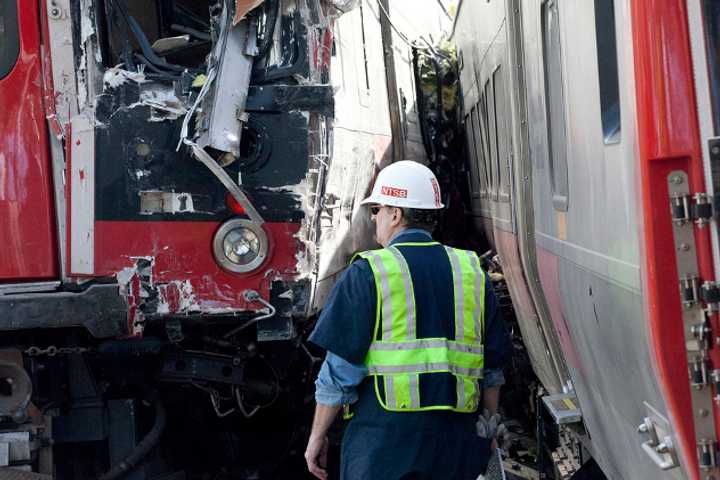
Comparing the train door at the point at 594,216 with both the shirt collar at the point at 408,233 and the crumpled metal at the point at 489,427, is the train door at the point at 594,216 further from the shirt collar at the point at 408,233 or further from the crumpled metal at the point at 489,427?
the shirt collar at the point at 408,233

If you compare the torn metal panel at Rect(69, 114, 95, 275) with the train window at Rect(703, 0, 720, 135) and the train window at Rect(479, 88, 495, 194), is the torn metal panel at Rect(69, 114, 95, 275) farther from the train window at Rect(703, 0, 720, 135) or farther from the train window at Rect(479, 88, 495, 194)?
the train window at Rect(703, 0, 720, 135)

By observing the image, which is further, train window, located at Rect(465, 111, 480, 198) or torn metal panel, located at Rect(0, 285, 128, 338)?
train window, located at Rect(465, 111, 480, 198)

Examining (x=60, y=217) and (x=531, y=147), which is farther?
(x=60, y=217)

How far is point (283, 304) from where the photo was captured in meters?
4.39

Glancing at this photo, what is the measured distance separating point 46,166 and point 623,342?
2.96 m

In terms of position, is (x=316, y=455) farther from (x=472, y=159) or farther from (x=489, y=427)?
(x=472, y=159)

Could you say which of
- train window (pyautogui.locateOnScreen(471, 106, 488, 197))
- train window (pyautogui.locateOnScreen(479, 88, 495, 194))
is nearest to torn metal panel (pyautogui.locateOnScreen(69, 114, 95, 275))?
train window (pyautogui.locateOnScreen(479, 88, 495, 194))

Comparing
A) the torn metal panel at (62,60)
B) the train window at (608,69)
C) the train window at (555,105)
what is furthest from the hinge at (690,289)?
the torn metal panel at (62,60)

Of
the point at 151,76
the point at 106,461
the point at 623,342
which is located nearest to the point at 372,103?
the point at 151,76

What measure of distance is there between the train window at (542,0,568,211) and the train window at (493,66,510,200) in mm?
1191

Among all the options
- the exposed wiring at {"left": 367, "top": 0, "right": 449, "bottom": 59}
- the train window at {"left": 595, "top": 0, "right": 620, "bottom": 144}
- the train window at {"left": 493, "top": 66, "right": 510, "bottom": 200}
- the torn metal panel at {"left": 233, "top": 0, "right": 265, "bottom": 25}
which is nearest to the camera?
the train window at {"left": 595, "top": 0, "right": 620, "bottom": 144}

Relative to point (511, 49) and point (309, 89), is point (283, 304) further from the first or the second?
point (511, 49)

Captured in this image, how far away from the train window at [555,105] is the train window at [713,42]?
1203mm

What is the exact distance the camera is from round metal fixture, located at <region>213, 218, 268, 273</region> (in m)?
4.32
